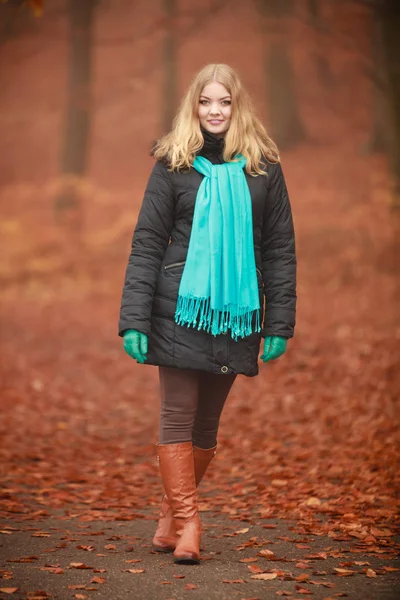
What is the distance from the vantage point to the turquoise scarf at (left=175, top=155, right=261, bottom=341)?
420cm

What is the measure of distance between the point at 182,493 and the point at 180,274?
104 cm

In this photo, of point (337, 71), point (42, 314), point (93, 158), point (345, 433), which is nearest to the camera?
point (345, 433)

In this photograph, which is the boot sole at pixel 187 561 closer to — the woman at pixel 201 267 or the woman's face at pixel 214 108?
the woman at pixel 201 267

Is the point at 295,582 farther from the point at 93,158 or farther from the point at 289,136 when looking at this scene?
the point at 93,158

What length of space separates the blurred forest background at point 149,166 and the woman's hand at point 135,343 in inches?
219

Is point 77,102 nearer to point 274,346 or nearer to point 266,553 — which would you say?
point 274,346

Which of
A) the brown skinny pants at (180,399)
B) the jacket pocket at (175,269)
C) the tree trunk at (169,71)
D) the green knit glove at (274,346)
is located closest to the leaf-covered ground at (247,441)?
the brown skinny pants at (180,399)

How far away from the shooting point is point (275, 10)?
17.7 metres

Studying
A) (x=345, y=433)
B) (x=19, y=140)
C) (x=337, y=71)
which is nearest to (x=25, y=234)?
(x=19, y=140)

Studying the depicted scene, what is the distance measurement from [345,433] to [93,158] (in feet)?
40.7

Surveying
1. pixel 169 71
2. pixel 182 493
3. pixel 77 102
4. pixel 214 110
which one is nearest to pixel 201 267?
pixel 214 110

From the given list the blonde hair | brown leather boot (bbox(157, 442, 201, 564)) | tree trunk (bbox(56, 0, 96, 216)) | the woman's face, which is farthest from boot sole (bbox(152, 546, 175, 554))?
tree trunk (bbox(56, 0, 96, 216))

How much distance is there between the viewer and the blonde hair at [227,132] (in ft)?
14.0

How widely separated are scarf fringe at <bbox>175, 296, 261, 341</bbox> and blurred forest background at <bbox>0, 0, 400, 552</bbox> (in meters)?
5.46
